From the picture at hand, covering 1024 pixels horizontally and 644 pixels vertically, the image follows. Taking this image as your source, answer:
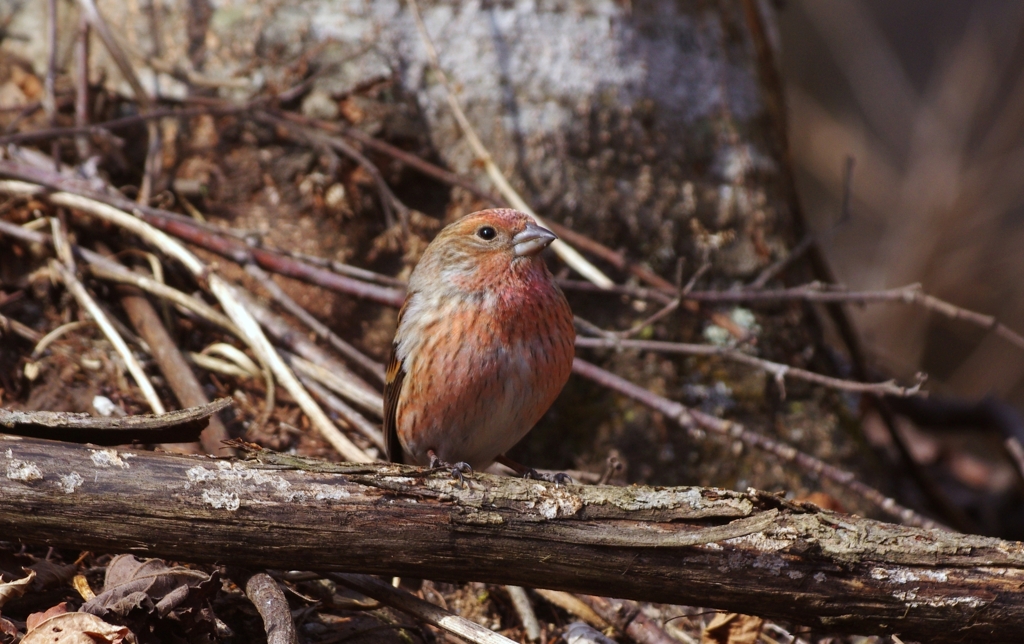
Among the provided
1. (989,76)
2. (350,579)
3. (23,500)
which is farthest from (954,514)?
(989,76)

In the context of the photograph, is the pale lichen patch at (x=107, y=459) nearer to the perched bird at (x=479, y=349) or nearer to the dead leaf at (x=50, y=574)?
the dead leaf at (x=50, y=574)

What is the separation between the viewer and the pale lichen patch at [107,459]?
7.73 ft

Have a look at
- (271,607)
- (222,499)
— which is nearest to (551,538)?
(271,607)

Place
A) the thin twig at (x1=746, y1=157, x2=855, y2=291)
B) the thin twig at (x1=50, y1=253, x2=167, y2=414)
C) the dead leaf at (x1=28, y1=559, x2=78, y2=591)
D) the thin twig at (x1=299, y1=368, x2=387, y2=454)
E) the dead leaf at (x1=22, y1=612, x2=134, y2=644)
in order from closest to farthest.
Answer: the dead leaf at (x1=22, y1=612, x2=134, y2=644)
the dead leaf at (x1=28, y1=559, x2=78, y2=591)
the thin twig at (x1=50, y1=253, x2=167, y2=414)
the thin twig at (x1=299, y1=368, x2=387, y2=454)
the thin twig at (x1=746, y1=157, x2=855, y2=291)

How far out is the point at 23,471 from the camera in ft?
7.57

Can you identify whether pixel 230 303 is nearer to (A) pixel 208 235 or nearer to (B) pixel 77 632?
(A) pixel 208 235

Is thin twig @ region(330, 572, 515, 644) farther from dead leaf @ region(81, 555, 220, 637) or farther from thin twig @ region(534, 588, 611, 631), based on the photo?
thin twig @ region(534, 588, 611, 631)

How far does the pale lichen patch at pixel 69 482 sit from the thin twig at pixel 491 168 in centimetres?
262

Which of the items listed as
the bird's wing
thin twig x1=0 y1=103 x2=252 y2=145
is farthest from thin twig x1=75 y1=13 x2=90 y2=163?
the bird's wing

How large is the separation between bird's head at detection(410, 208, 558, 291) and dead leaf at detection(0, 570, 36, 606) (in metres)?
1.79

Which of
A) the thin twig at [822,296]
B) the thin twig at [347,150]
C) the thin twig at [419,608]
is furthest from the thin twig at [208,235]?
the thin twig at [419,608]

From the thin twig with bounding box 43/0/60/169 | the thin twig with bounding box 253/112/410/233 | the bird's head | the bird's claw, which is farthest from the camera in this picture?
the thin twig with bounding box 253/112/410/233

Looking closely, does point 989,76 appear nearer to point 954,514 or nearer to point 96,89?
point 954,514

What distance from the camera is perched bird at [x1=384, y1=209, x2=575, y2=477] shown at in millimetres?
3379
